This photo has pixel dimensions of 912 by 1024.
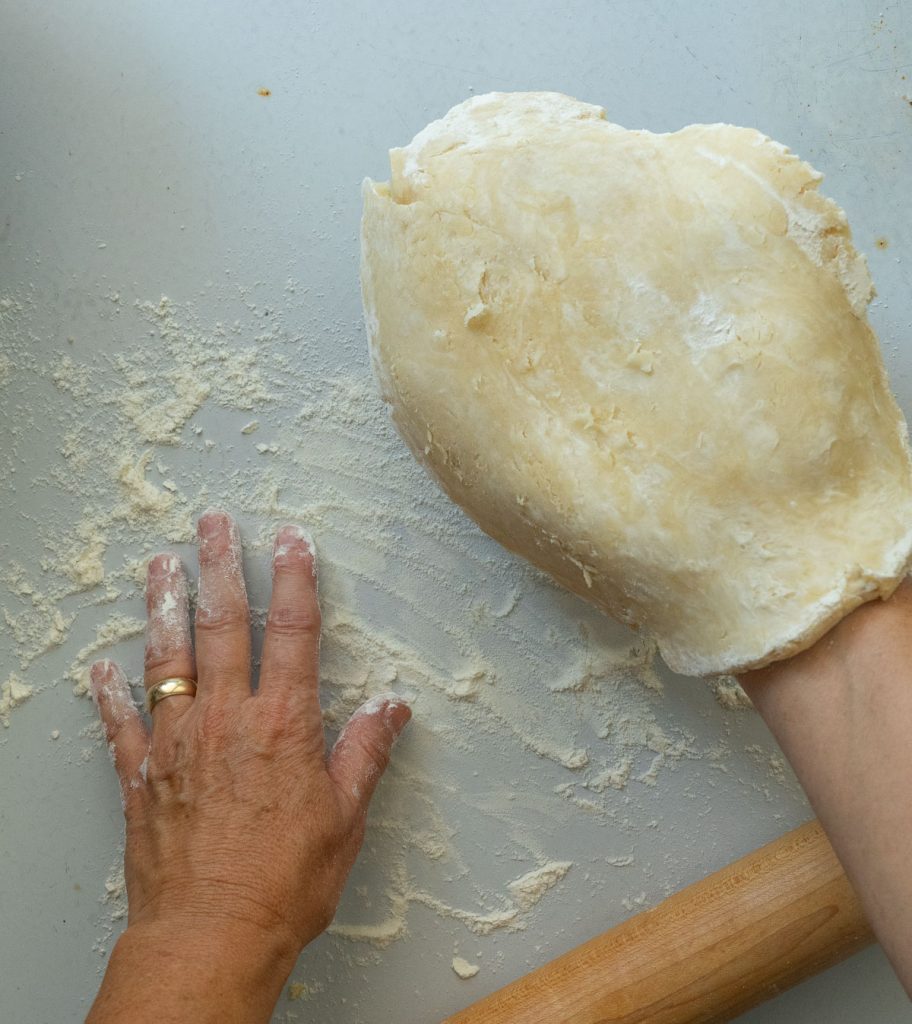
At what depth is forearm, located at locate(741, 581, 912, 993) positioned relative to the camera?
2.64 feet

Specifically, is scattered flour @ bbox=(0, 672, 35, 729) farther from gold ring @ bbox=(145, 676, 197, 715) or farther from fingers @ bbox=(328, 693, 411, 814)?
fingers @ bbox=(328, 693, 411, 814)

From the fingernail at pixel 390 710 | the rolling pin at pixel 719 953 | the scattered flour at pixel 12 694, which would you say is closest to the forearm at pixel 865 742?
the rolling pin at pixel 719 953

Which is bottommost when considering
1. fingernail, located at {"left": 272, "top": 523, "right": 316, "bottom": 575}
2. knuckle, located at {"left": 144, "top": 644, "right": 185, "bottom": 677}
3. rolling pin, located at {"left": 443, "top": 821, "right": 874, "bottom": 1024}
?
rolling pin, located at {"left": 443, "top": 821, "right": 874, "bottom": 1024}

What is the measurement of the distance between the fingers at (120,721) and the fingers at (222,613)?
130mm

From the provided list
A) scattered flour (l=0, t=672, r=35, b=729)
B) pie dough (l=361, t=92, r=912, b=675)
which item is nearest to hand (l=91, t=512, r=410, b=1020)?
scattered flour (l=0, t=672, r=35, b=729)

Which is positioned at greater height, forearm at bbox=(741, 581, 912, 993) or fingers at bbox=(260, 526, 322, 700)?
forearm at bbox=(741, 581, 912, 993)

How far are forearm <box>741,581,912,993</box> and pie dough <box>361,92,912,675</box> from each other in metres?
0.04

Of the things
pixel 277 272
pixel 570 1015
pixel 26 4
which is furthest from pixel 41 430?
pixel 570 1015

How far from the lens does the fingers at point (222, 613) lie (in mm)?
1179

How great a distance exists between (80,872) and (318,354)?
0.83 metres

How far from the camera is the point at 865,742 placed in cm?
84

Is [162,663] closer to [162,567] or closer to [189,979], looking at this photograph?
[162,567]

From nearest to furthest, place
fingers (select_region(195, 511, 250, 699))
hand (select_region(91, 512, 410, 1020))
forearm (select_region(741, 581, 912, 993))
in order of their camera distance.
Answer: forearm (select_region(741, 581, 912, 993)) < hand (select_region(91, 512, 410, 1020)) < fingers (select_region(195, 511, 250, 699))

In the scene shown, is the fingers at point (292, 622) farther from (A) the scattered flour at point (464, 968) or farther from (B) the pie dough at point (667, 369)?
(A) the scattered flour at point (464, 968)
